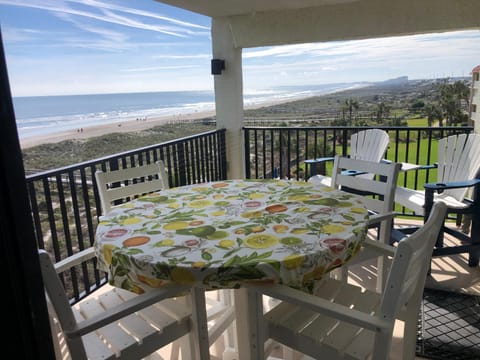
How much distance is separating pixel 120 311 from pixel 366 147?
3.16 m

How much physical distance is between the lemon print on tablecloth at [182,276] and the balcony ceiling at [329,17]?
2.96 meters

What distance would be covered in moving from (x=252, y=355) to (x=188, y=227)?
581 millimetres

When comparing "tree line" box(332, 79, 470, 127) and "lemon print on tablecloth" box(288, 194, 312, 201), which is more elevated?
"tree line" box(332, 79, 470, 127)

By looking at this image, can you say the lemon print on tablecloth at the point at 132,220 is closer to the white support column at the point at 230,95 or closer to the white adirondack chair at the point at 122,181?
the white adirondack chair at the point at 122,181

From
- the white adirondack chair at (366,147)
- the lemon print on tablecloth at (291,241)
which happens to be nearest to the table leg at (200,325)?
the lemon print on tablecloth at (291,241)

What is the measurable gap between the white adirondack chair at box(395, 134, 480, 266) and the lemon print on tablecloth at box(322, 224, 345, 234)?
4.92 ft

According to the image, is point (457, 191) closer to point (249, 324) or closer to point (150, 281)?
point (249, 324)

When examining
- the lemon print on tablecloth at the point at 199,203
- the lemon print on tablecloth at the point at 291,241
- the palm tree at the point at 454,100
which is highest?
the palm tree at the point at 454,100

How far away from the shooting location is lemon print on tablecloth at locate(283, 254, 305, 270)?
49.9 inches

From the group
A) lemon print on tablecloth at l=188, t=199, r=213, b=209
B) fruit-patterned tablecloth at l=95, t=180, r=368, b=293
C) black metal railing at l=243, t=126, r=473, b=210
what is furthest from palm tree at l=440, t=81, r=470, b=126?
lemon print on tablecloth at l=188, t=199, r=213, b=209

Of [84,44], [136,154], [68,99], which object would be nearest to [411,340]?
[136,154]

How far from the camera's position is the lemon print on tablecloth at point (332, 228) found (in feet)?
4.95

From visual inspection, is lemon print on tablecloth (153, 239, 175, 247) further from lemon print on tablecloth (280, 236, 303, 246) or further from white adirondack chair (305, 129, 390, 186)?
white adirondack chair (305, 129, 390, 186)

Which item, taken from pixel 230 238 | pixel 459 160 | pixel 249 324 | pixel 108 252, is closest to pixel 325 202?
pixel 230 238
